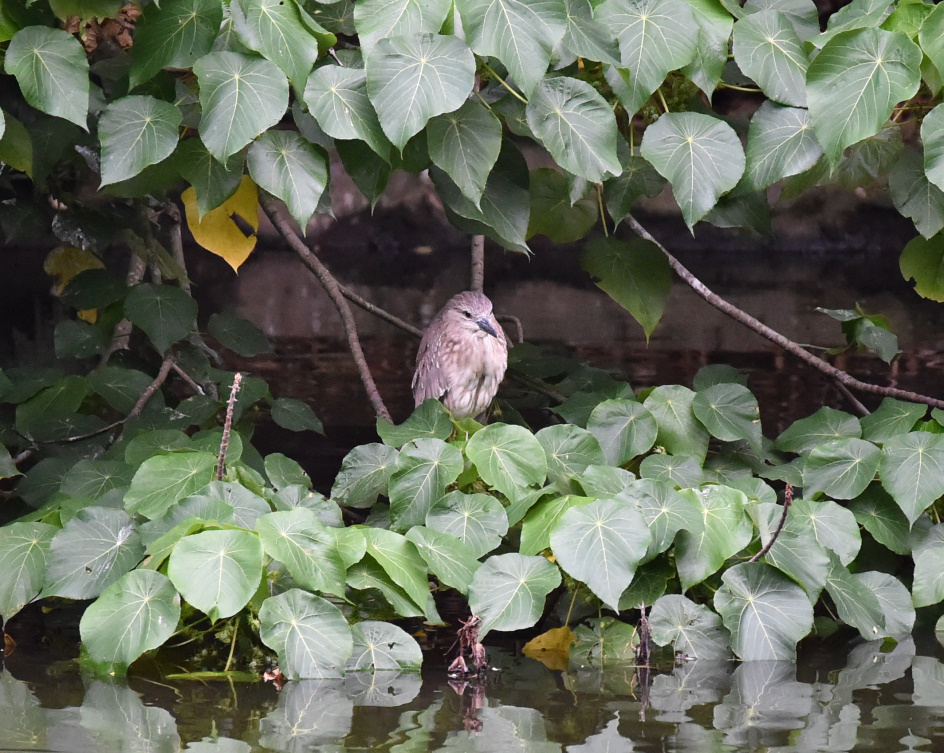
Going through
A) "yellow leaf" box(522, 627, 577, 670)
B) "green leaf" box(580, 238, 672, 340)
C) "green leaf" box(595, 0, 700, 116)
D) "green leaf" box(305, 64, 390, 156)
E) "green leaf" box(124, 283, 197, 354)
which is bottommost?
"yellow leaf" box(522, 627, 577, 670)

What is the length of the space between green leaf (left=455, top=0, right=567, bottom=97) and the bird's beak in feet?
4.29

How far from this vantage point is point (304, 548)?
2295 mm

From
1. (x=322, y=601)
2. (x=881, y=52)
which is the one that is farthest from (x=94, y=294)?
(x=881, y=52)

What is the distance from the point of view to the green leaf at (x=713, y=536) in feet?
7.89

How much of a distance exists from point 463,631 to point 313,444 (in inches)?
92.1

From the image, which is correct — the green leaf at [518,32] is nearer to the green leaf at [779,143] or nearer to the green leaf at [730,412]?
the green leaf at [779,143]

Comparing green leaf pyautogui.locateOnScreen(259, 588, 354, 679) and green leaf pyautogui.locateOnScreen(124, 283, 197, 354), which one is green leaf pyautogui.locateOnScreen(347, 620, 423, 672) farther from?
green leaf pyautogui.locateOnScreen(124, 283, 197, 354)

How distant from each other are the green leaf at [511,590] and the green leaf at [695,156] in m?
0.83

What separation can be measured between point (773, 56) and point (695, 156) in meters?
0.29

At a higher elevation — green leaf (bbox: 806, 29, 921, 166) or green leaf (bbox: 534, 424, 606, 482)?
green leaf (bbox: 806, 29, 921, 166)

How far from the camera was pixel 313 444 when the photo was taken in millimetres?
4613

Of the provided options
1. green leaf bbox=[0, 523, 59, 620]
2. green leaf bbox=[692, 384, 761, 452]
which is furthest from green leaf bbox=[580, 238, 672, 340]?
green leaf bbox=[0, 523, 59, 620]

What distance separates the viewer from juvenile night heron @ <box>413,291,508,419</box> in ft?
11.2

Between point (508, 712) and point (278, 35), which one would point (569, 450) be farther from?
point (278, 35)
